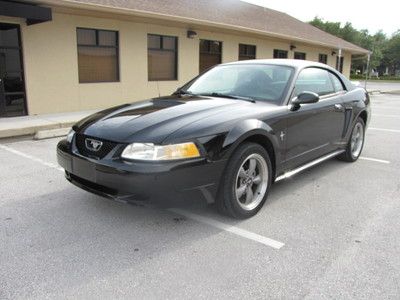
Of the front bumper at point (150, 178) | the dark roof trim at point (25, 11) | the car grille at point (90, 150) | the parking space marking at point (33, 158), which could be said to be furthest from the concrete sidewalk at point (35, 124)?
the front bumper at point (150, 178)

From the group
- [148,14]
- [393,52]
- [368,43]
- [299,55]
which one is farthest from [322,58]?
[393,52]

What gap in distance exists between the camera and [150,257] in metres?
3.09

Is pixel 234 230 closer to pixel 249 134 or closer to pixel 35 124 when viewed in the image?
pixel 249 134

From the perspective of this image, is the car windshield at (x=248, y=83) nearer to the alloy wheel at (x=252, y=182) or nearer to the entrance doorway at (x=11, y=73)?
the alloy wheel at (x=252, y=182)

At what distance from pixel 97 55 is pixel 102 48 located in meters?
0.27

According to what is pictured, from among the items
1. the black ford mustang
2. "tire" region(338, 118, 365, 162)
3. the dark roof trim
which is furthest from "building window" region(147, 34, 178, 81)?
"tire" region(338, 118, 365, 162)

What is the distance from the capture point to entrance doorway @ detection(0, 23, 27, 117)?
9.74 metres

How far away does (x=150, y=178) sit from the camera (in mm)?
3104

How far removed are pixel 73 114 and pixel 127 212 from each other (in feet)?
24.4

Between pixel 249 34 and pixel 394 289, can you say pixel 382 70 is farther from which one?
pixel 394 289

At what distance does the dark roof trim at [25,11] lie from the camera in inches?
341

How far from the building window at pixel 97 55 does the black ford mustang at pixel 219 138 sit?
7.27 metres

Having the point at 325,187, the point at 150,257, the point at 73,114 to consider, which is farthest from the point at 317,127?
the point at 73,114

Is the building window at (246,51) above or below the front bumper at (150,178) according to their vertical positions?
above
